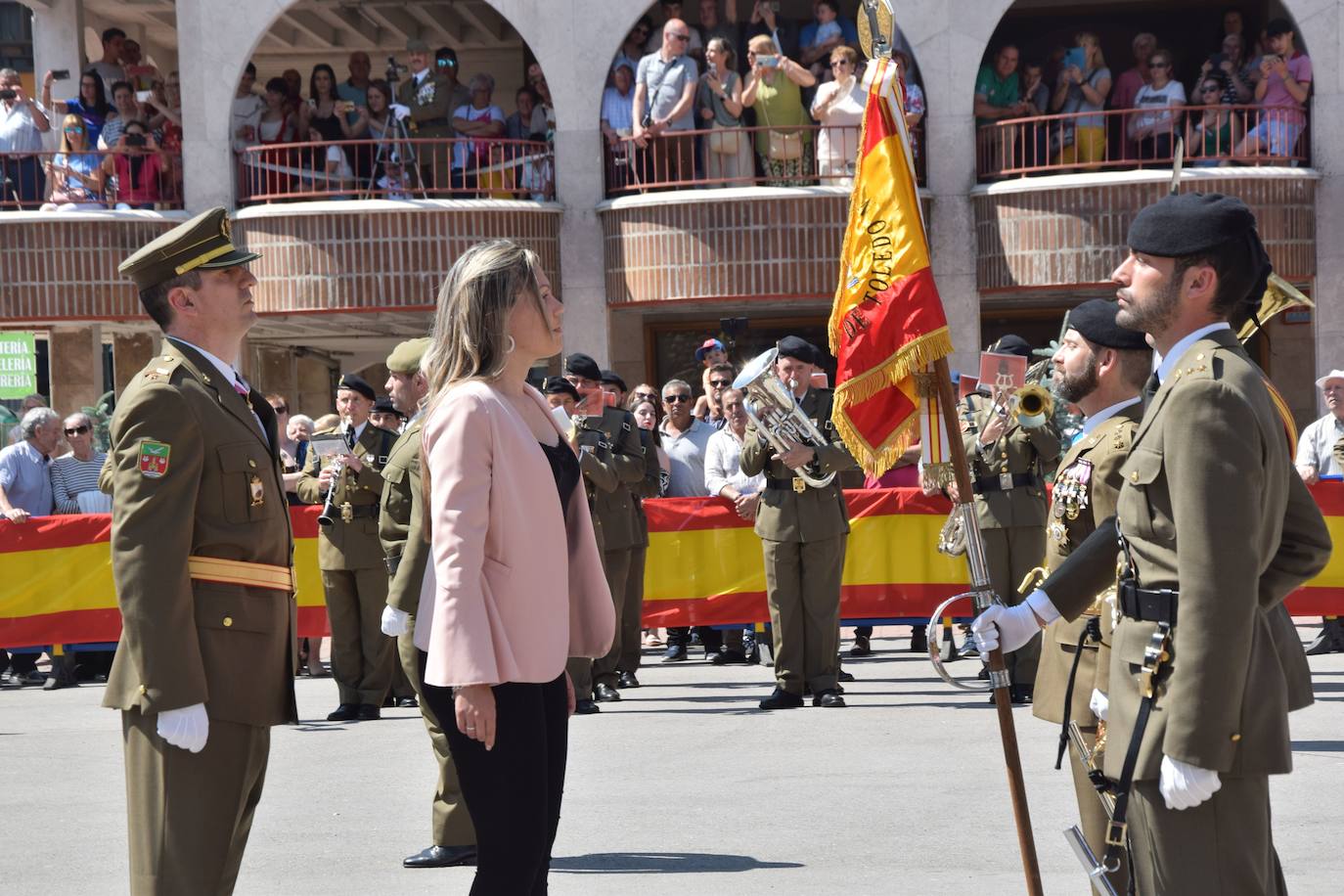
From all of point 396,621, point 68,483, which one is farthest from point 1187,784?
point 68,483

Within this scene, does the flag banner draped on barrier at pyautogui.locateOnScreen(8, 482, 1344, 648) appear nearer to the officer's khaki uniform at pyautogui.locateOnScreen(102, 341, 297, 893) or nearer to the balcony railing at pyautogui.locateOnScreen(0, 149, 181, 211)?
the officer's khaki uniform at pyautogui.locateOnScreen(102, 341, 297, 893)

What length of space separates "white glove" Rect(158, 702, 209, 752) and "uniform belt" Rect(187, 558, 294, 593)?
34 cm

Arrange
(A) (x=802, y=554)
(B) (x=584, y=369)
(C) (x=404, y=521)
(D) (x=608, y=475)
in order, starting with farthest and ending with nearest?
(B) (x=584, y=369) → (D) (x=608, y=475) → (A) (x=802, y=554) → (C) (x=404, y=521)

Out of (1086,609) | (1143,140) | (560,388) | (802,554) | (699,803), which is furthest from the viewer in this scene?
(1143,140)

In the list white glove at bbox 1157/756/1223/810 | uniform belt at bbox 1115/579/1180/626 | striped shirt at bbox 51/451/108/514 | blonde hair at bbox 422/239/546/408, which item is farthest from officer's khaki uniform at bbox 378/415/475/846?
striped shirt at bbox 51/451/108/514

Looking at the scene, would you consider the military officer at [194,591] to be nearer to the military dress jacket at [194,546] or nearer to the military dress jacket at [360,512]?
the military dress jacket at [194,546]

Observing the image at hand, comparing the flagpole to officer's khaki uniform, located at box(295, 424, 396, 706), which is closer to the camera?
the flagpole

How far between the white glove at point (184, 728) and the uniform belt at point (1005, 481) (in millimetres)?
6944

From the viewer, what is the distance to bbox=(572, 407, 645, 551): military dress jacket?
10.9 meters

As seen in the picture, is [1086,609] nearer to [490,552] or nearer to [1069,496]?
[1069,496]

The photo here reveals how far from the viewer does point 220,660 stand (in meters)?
4.43

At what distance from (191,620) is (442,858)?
235 centimetres

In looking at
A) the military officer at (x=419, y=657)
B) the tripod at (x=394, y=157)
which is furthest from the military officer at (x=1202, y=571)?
the tripod at (x=394, y=157)

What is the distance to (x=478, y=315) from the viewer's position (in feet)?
14.1
